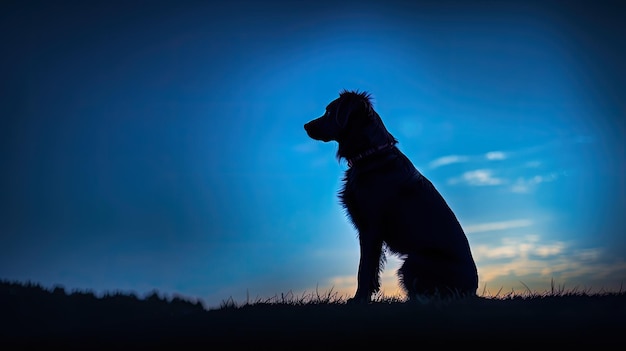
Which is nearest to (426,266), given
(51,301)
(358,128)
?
(358,128)

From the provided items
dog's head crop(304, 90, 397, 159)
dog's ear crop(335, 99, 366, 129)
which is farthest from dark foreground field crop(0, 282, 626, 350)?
dog's ear crop(335, 99, 366, 129)

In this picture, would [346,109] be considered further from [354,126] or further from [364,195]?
[364,195]

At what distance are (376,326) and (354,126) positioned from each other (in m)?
3.52

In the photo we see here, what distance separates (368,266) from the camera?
298 inches

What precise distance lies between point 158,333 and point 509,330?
10.9 ft

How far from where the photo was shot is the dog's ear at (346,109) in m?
8.02

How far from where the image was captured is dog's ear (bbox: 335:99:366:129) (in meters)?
8.02

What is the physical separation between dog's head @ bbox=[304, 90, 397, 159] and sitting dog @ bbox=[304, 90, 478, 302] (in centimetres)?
1

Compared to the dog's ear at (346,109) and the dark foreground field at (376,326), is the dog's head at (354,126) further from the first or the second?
the dark foreground field at (376,326)

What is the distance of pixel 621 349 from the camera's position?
427 centimetres

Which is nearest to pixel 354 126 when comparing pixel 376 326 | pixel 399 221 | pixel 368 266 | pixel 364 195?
pixel 364 195

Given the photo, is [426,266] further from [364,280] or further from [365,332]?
[365,332]

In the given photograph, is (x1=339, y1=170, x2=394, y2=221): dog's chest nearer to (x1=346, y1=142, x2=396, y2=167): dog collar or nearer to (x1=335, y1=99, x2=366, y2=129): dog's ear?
(x1=346, y1=142, x2=396, y2=167): dog collar

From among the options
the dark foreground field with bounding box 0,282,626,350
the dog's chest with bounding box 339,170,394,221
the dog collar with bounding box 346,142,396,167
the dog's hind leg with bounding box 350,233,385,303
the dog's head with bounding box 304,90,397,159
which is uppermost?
the dog's head with bounding box 304,90,397,159
